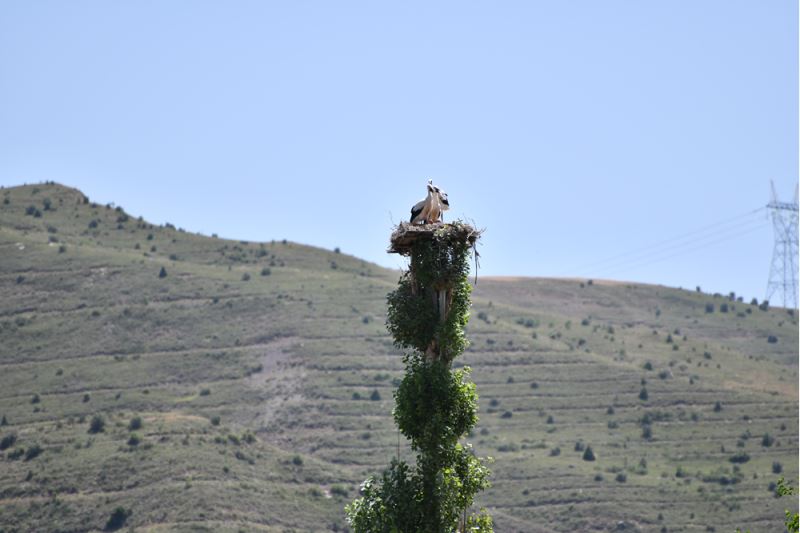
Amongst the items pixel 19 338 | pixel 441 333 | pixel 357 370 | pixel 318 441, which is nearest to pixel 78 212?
pixel 19 338

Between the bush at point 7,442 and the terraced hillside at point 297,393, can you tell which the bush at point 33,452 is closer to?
the terraced hillside at point 297,393

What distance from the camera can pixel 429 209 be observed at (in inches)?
1203

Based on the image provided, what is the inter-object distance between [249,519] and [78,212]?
240ft

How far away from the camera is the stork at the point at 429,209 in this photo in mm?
30500

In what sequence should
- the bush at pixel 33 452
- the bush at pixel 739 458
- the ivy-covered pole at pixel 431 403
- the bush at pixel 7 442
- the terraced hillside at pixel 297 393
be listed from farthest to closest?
the bush at pixel 739 458
the bush at pixel 7 442
the bush at pixel 33 452
the terraced hillside at pixel 297 393
the ivy-covered pole at pixel 431 403

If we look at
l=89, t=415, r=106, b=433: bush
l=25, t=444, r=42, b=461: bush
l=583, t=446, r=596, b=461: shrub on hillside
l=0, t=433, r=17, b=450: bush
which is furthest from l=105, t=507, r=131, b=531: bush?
l=583, t=446, r=596, b=461: shrub on hillside

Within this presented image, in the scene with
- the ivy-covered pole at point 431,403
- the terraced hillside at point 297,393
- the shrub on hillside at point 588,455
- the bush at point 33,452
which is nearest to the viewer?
the ivy-covered pole at point 431,403

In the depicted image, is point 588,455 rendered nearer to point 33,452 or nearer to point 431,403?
point 33,452

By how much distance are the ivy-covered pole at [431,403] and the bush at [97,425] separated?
74.4 metres

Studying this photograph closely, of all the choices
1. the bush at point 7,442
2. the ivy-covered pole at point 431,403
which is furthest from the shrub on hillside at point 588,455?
the ivy-covered pole at point 431,403

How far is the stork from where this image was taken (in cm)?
3050

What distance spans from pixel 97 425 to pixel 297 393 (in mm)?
18673

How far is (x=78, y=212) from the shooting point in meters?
153

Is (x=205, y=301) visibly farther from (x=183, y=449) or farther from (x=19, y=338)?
(x=183, y=449)
